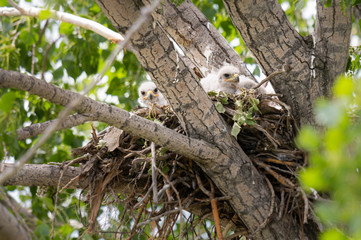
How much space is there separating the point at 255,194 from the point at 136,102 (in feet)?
7.71

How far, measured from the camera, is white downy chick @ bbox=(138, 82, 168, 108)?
15.1 ft

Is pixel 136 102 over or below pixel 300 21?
below

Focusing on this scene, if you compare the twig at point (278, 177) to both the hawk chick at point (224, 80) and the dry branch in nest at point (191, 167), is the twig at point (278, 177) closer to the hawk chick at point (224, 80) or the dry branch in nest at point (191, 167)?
the dry branch in nest at point (191, 167)

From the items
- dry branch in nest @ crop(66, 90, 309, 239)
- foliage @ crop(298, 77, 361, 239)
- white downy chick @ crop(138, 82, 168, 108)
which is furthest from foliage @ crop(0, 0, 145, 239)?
foliage @ crop(298, 77, 361, 239)

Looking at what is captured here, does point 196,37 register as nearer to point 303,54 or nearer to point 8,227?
point 303,54

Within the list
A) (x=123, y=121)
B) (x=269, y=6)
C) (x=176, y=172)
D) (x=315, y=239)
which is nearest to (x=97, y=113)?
(x=123, y=121)

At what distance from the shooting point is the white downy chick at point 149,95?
4614 mm

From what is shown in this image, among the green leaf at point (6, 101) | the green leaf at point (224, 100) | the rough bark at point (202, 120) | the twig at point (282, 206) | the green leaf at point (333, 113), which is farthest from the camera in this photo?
the green leaf at point (224, 100)

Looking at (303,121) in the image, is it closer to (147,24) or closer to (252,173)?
(252,173)

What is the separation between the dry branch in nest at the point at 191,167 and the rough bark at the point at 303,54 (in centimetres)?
12

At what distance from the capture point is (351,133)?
0.97 meters

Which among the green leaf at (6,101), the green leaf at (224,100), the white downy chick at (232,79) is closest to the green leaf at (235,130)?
the green leaf at (224,100)

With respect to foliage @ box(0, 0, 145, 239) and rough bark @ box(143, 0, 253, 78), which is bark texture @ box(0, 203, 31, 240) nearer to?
rough bark @ box(143, 0, 253, 78)

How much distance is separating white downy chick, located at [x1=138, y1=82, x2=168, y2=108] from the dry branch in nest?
61.3 inches
